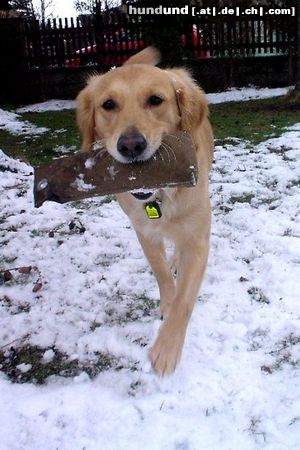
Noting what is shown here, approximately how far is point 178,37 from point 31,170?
22.1ft

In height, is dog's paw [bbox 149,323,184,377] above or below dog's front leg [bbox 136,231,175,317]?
below

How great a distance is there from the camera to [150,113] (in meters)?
2.51

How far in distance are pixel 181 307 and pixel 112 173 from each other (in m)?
0.72

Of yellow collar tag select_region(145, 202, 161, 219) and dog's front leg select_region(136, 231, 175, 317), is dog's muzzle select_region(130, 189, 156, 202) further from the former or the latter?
dog's front leg select_region(136, 231, 175, 317)

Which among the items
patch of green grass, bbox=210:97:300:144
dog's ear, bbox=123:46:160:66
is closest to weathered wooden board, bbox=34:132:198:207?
dog's ear, bbox=123:46:160:66

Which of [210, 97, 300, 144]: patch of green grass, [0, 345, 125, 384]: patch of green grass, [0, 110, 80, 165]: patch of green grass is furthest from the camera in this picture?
[210, 97, 300, 144]: patch of green grass

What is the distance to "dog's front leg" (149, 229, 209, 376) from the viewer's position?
232 cm

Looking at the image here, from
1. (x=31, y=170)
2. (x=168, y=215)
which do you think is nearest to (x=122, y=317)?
(x=168, y=215)

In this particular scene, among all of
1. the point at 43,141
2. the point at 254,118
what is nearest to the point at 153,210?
the point at 43,141

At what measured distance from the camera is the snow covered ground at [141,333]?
2023 millimetres

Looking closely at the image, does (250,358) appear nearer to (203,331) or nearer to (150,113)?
(203,331)

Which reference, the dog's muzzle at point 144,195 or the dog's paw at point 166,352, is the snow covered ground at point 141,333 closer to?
the dog's paw at point 166,352

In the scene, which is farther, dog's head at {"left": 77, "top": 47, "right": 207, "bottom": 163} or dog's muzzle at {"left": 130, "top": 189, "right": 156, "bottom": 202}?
dog's muzzle at {"left": 130, "top": 189, "right": 156, "bottom": 202}

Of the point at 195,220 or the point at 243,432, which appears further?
the point at 195,220
